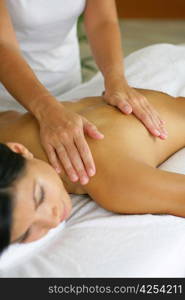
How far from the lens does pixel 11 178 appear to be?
Answer: 1254 millimetres

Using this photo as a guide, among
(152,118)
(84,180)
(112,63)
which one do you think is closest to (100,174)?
(84,180)

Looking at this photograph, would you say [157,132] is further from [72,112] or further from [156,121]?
[72,112]

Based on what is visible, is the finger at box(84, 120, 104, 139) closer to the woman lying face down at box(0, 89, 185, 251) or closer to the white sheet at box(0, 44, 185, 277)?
the woman lying face down at box(0, 89, 185, 251)

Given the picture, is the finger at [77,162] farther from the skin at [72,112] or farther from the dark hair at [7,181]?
the dark hair at [7,181]

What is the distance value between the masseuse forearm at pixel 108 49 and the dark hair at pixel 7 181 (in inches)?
25.3

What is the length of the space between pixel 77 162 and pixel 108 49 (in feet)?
2.20

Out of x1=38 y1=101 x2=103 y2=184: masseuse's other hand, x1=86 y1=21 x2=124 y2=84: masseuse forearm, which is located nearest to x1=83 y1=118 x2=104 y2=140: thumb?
x1=38 y1=101 x2=103 y2=184: masseuse's other hand

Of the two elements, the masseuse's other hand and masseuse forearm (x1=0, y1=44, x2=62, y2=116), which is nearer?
the masseuse's other hand

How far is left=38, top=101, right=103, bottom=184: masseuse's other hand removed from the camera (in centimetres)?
147

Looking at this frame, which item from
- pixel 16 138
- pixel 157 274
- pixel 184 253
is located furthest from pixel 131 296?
pixel 16 138

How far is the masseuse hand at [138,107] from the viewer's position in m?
1.69

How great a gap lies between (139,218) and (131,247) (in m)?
0.12

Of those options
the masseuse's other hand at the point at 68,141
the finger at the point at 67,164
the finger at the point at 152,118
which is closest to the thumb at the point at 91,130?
the masseuse's other hand at the point at 68,141

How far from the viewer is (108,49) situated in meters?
1.96
